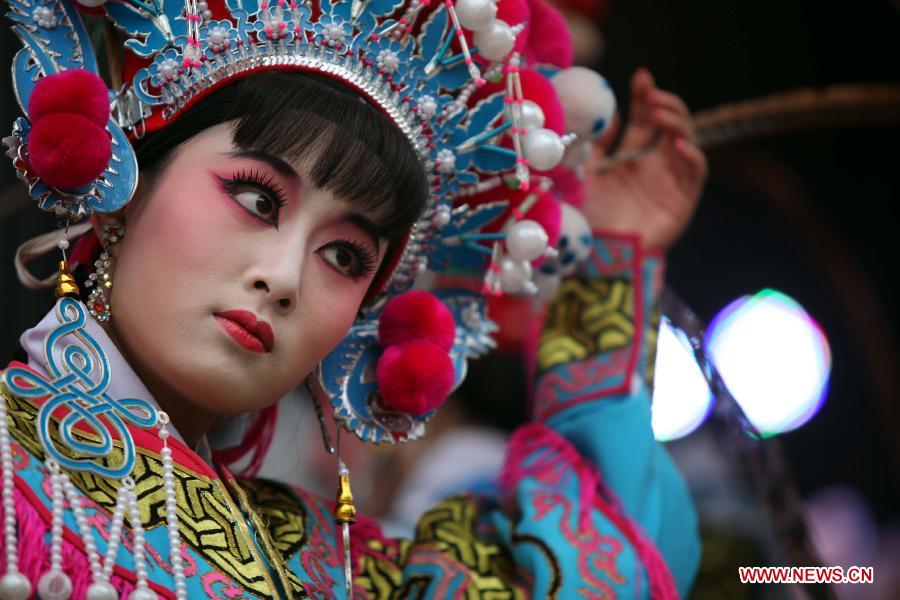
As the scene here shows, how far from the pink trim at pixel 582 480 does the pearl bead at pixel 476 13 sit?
69cm

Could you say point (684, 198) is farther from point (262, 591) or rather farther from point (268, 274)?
point (262, 591)

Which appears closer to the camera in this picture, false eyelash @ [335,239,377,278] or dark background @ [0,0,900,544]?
false eyelash @ [335,239,377,278]

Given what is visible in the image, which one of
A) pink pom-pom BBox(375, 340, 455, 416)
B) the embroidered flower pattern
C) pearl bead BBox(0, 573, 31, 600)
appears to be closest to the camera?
pearl bead BBox(0, 573, 31, 600)

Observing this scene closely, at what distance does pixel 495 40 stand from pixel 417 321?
395 millimetres

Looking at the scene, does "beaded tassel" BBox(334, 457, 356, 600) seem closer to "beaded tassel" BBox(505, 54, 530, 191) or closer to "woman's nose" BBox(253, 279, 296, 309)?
"woman's nose" BBox(253, 279, 296, 309)

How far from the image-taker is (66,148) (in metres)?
1.34

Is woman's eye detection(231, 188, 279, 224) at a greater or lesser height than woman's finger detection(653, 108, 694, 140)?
lesser

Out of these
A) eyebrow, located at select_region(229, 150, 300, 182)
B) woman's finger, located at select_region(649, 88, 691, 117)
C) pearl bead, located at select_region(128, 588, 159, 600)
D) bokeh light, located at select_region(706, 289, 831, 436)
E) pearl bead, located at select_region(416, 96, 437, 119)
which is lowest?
pearl bead, located at select_region(128, 588, 159, 600)

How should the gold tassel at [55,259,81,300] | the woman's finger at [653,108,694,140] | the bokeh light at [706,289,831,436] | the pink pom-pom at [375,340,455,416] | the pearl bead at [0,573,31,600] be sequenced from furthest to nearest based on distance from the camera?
the bokeh light at [706,289,831,436]
the woman's finger at [653,108,694,140]
the pink pom-pom at [375,340,455,416]
the gold tassel at [55,259,81,300]
the pearl bead at [0,573,31,600]

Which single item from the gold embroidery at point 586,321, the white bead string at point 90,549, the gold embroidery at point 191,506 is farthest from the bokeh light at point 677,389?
the white bead string at point 90,549

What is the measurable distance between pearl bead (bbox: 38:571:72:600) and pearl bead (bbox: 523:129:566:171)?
2.68ft

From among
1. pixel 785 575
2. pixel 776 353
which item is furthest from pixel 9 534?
pixel 776 353

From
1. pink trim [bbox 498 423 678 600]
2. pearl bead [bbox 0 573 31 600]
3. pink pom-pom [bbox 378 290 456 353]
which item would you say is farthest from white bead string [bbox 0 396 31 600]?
pink trim [bbox 498 423 678 600]

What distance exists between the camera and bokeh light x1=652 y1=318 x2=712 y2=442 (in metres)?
2.00
